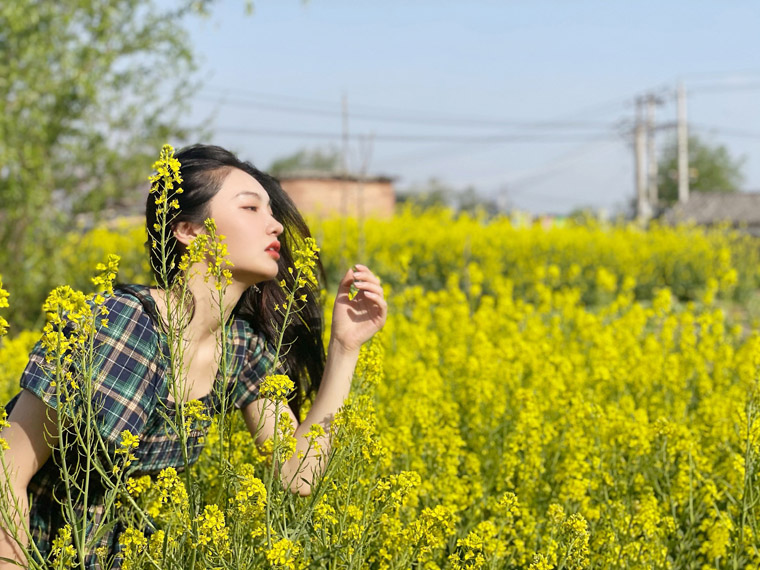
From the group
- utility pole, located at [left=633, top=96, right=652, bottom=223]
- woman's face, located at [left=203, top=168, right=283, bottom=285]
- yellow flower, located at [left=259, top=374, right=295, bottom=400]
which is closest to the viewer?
yellow flower, located at [left=259, top=374, right=295, bottom=400]

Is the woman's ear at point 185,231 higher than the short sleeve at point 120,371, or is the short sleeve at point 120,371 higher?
the woman's ear at point 185,231

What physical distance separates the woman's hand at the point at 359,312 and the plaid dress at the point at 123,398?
0.29m

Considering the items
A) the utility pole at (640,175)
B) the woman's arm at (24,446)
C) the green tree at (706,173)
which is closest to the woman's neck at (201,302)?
the woman's arm at (24,446)

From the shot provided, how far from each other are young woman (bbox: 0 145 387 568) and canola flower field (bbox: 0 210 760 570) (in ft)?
0.28

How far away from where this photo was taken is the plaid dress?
193 cm

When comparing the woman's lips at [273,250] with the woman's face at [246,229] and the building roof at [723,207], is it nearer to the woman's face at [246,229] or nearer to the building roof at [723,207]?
the woman's face at [246,229]

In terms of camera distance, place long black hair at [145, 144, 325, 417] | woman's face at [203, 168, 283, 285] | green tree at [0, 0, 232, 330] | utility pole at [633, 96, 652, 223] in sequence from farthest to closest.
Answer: utility pole at [633, 96, 652, 223] → green tree at [0, 0, 232, 330] → long black hair at [145, 144, 325, 417] → woman's face at [203, 168, 283, 285]

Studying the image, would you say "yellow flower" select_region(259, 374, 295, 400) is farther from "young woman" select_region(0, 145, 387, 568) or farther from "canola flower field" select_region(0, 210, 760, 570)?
"young woman" select_region(0, 145, 387, 568)

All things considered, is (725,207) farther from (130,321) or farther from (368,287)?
(130,321)

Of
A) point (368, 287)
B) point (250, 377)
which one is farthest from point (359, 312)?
point (250, 377)

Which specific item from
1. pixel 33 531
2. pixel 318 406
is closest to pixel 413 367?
pixel 318 406

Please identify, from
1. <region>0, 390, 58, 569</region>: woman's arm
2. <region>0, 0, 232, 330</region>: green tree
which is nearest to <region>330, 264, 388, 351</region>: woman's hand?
<region>0, 390, 58, 569</region>: woman's arm

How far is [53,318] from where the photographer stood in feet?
5.34

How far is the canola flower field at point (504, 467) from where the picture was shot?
5.92 ft
